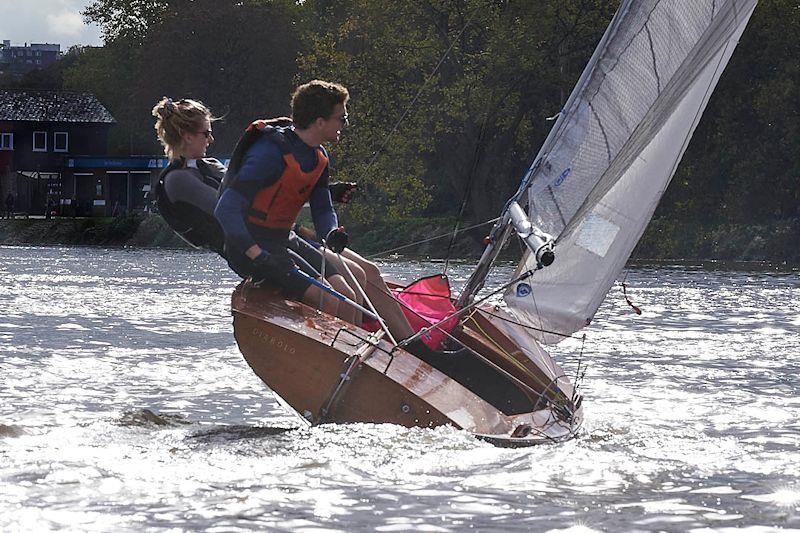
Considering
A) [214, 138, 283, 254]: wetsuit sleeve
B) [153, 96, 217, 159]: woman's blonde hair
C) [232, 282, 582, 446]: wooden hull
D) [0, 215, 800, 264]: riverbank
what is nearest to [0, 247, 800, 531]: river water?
[232, 282, 582, 446]: wooden hull

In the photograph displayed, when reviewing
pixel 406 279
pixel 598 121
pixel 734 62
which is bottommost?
pixel 406 279

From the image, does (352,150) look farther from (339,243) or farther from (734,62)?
(339,243)

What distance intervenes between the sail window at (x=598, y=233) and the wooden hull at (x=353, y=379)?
3.93ft

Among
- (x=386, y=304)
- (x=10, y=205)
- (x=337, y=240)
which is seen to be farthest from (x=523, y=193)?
(x=10, y=205)

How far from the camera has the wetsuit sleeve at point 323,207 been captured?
10.4 metres

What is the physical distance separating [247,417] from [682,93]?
12.3 feet

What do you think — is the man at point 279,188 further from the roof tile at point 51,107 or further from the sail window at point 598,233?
the roof tile at point 51,107

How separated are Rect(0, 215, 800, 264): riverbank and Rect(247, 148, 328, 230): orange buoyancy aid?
81.1 feet

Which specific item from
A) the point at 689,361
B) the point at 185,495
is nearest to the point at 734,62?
the point at 689,361

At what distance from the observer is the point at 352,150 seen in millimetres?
A: 48000

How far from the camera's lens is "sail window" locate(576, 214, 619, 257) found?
10828mm

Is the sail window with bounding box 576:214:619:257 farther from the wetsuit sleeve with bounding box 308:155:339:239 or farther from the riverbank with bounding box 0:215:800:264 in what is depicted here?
the riverbank with bounding box 0:215:800:264

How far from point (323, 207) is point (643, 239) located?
121 feet

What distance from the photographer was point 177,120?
35.2ft
